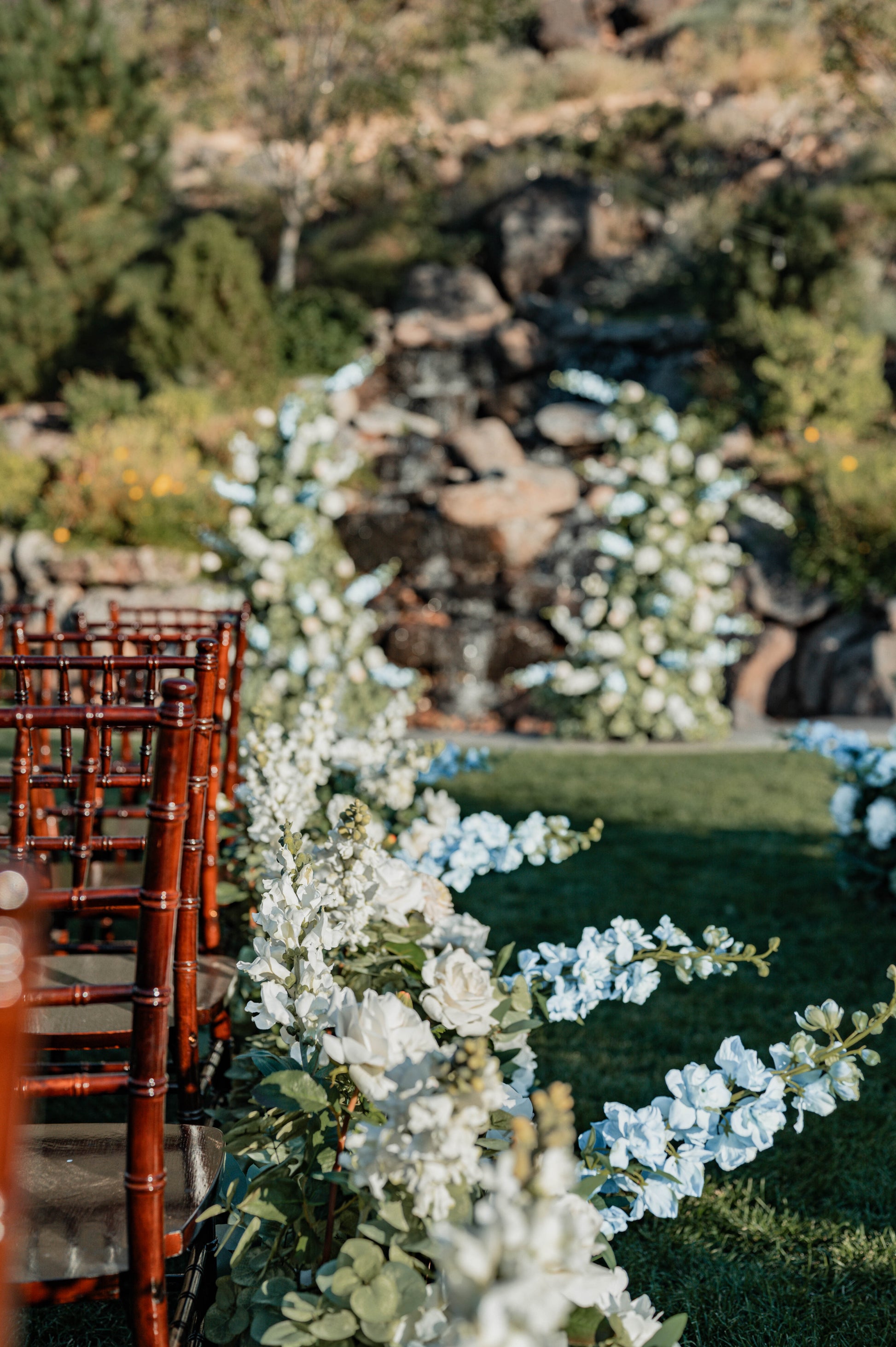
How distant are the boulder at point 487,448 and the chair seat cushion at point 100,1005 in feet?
27.5

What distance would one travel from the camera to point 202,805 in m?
1.74

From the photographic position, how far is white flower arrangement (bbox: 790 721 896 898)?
3.63m

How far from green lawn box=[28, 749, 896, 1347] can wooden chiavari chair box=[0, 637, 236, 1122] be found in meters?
0.53

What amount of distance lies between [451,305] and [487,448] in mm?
4221

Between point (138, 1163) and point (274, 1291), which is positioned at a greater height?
point (138, 1163)

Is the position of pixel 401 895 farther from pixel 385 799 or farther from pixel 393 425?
pixel 393 425

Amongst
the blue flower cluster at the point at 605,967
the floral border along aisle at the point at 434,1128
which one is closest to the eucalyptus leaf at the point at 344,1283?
the floral border along aisle at the point at 434,1128

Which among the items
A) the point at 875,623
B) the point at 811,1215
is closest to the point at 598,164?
the point at 875,623

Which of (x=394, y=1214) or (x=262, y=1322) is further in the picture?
(x=262, y=1322)

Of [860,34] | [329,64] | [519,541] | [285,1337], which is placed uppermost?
[860,34]

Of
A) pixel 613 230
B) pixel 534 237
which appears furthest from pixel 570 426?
pixel 613 230

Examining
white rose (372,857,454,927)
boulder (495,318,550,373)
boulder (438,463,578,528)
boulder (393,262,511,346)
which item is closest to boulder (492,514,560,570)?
boulder (438,463,578,528)

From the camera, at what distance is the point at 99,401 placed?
994 centimetres

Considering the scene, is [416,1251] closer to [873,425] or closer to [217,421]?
[217,421]
